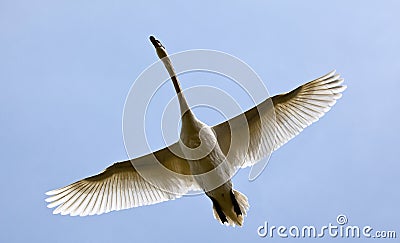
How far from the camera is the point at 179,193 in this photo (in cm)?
1508

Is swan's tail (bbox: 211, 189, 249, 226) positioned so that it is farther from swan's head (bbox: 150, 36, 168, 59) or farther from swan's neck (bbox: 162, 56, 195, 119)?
swan's head (bbox: 150, 36, 168, 59)

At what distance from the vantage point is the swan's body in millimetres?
13531

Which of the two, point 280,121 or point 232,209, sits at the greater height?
point 280,121

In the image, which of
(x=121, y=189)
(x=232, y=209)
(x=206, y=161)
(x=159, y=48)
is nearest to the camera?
(x=206, y=161)

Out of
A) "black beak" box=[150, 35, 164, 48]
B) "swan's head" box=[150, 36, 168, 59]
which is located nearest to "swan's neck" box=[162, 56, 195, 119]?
"swan's head" box=[150, 36, 168, 59]

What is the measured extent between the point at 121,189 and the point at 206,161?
113 inches

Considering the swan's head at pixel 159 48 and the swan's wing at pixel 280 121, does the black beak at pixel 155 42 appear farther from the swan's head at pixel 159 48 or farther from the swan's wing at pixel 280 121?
the swan's wing at pixel 280 121

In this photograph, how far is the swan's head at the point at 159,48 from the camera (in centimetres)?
1459

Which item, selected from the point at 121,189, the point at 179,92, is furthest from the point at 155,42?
the point at 121,189

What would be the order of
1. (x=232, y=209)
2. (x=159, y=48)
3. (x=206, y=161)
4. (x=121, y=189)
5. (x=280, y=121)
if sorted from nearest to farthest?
(x=206, y=161) → (x=232, y=209) → (x=280, y=121) → (x=159, y=48) → (x=121, y=189)

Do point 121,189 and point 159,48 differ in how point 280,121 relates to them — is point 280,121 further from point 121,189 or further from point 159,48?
point 121,189

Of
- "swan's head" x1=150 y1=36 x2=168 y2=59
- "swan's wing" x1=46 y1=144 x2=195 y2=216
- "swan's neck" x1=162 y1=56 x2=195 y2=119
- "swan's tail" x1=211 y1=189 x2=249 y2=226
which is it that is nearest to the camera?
"swan's neck" x1=162 y1=56 x2=195 y2=119

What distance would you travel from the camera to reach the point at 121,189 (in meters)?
15.3

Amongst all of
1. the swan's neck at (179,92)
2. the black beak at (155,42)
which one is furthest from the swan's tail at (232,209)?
the black beak at (155,42)
